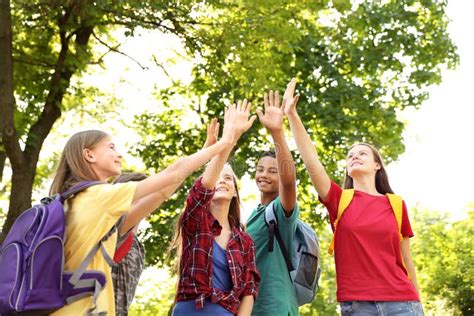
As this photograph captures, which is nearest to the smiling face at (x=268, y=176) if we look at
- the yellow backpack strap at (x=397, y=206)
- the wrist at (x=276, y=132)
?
the wrist at (x=276, y=132)

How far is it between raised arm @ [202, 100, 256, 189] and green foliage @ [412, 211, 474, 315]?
56.1ft

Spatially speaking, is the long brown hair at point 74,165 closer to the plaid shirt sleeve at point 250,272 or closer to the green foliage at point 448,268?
the plaid shirt sleeve at point 250,272

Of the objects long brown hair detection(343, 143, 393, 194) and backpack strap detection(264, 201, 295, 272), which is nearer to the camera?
backpack strap detection(264, 201, 295, 272)

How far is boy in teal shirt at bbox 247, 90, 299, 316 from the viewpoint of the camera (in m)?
5.50

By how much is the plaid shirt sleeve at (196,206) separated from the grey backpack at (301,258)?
2.00 feet

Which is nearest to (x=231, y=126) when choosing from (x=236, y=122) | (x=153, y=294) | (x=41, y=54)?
(x=236, y=122)

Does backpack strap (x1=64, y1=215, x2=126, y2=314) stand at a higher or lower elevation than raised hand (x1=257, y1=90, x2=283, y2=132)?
lower

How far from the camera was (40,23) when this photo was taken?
44.0ft

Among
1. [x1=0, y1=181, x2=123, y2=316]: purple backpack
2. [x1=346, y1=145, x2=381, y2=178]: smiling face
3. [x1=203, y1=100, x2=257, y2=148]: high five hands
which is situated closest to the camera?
[x1=0, y1=181, x2=123, y2=316]: purple backpack

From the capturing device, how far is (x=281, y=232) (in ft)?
18.7

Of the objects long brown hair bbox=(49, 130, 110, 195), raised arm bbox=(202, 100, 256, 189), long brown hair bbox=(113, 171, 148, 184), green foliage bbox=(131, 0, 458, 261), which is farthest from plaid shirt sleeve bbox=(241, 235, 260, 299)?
green foliage bbox=(131, 0, 458, 261)

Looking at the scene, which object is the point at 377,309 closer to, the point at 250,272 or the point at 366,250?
the point at 366,250

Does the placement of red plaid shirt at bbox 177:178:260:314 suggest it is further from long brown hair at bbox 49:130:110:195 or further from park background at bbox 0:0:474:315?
park background at bbox 0:0:474:315

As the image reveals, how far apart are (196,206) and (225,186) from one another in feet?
1.16
